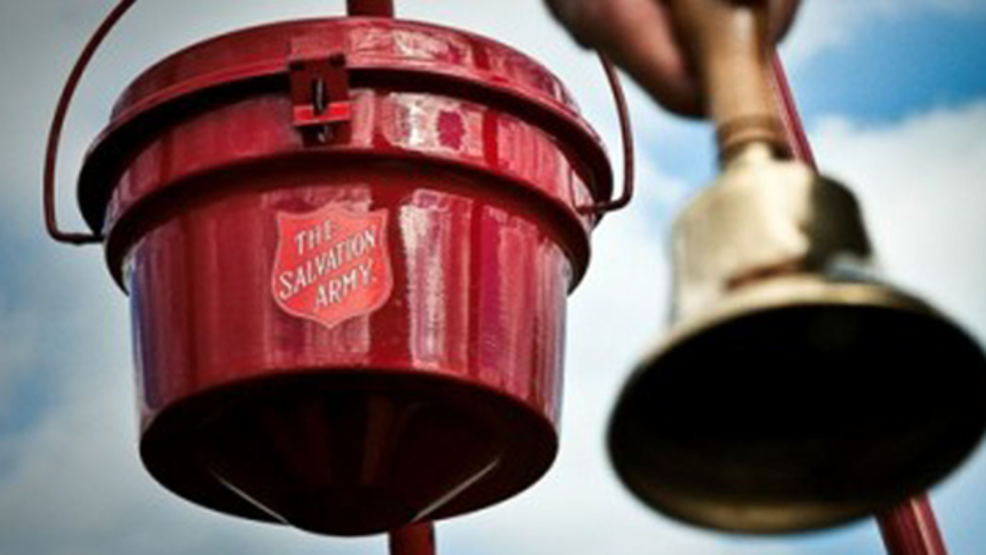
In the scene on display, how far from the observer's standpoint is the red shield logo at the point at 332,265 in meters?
1.84

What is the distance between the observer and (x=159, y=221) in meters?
1.98

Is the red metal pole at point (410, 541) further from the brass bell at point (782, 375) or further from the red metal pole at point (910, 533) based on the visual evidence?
the brass bell at point (782, 375)

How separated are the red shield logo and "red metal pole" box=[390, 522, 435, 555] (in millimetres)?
506

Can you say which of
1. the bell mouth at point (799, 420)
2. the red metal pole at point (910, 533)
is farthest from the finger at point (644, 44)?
the red metal pole at point (910, 533)

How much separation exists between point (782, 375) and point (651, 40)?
17 centimetres

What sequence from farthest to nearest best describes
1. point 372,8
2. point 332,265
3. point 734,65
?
1. point 372,8
2. point 332,265
3. point 734,65

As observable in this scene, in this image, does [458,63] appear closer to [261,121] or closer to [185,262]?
[261,121]

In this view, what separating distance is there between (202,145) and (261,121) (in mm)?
68

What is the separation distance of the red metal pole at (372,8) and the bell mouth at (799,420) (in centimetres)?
136

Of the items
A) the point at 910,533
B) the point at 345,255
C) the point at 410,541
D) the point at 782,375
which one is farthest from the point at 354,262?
the point at 782,375

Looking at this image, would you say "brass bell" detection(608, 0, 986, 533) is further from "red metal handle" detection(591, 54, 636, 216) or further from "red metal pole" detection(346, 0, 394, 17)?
"red metal pole" detection(346, 0, 394, 17)

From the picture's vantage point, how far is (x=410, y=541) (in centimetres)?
229

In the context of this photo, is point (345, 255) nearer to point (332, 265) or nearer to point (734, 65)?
point (332, 265)

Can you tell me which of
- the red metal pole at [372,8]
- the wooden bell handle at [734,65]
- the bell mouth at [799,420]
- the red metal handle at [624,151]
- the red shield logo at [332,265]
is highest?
the red metal pole at [372,8]
